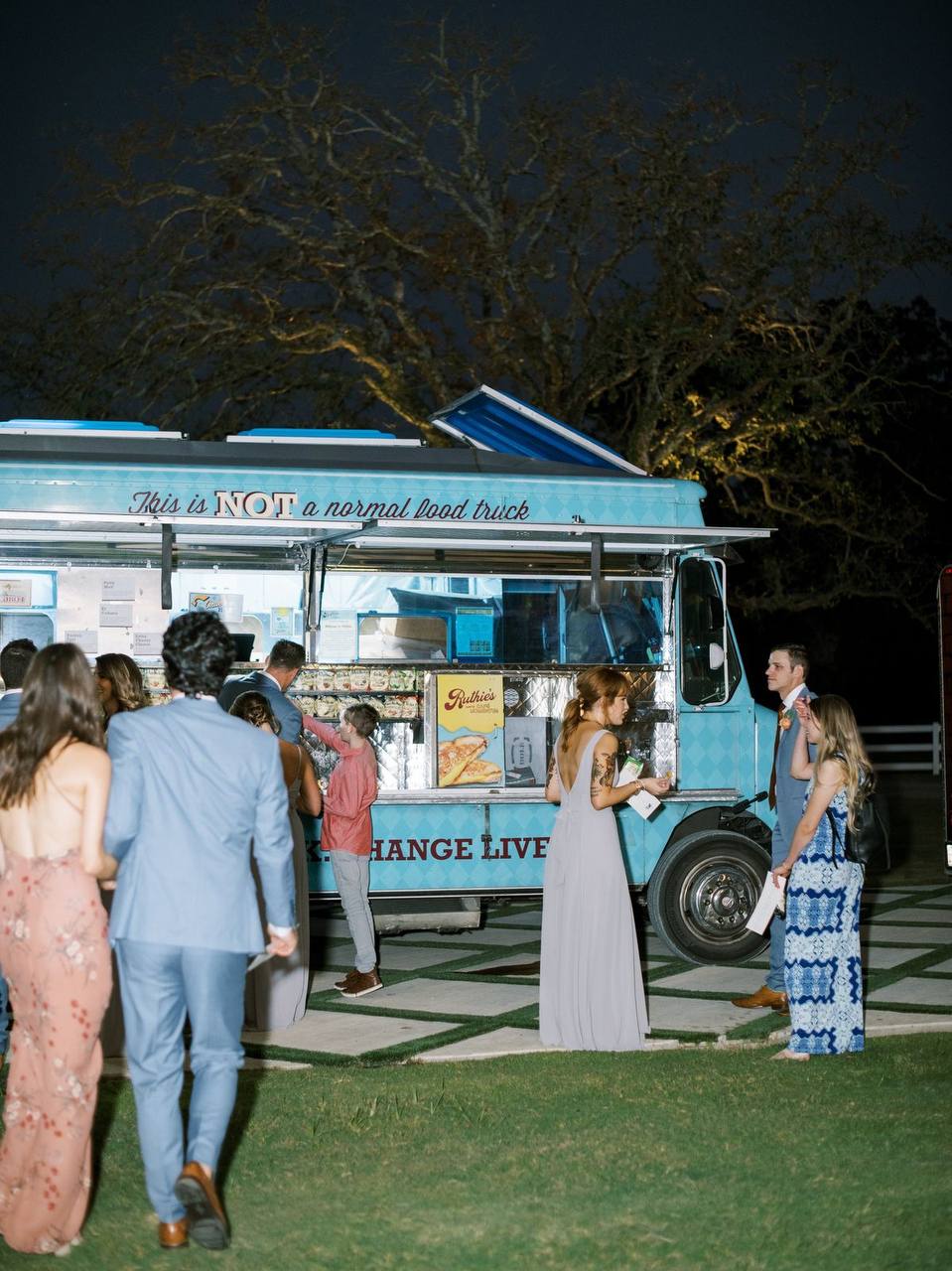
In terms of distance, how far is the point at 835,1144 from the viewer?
19.2ft

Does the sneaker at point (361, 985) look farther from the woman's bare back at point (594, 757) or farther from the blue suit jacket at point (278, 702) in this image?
the woman's bare back at point (594, 757)

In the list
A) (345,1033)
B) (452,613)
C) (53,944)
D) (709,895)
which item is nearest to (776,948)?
(709,895)

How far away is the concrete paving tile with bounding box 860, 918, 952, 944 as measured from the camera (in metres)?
11.3

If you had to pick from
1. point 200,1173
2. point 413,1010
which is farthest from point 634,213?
point 200,1173

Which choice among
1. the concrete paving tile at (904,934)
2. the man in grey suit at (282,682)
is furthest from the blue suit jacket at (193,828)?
the concrete paving tile at (904,934)

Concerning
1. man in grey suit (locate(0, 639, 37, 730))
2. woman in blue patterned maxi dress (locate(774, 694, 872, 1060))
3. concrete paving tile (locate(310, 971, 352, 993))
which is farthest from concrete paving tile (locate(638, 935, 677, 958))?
man in grey suit (locate(0, 639, 37, 730))

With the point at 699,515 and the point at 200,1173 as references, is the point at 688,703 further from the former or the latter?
the point at 200,1173

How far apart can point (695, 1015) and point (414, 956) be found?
283 centimetres

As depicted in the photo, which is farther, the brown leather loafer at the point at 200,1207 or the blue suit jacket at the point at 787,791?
the blue suit jacket at the point at 787,791

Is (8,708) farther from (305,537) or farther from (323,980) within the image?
Answer: (323,980)

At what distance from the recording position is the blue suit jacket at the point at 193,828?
472cm

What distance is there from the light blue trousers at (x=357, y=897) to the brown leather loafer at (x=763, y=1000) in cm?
216

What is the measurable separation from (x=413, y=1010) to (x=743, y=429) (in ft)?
44.5

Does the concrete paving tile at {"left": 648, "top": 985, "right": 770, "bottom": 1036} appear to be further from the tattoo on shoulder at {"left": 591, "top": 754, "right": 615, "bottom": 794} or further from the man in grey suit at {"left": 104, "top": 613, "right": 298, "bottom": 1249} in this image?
the man in grey suit at {"left": 104, "top": 613, "right": 298, "bottom": 1249}
